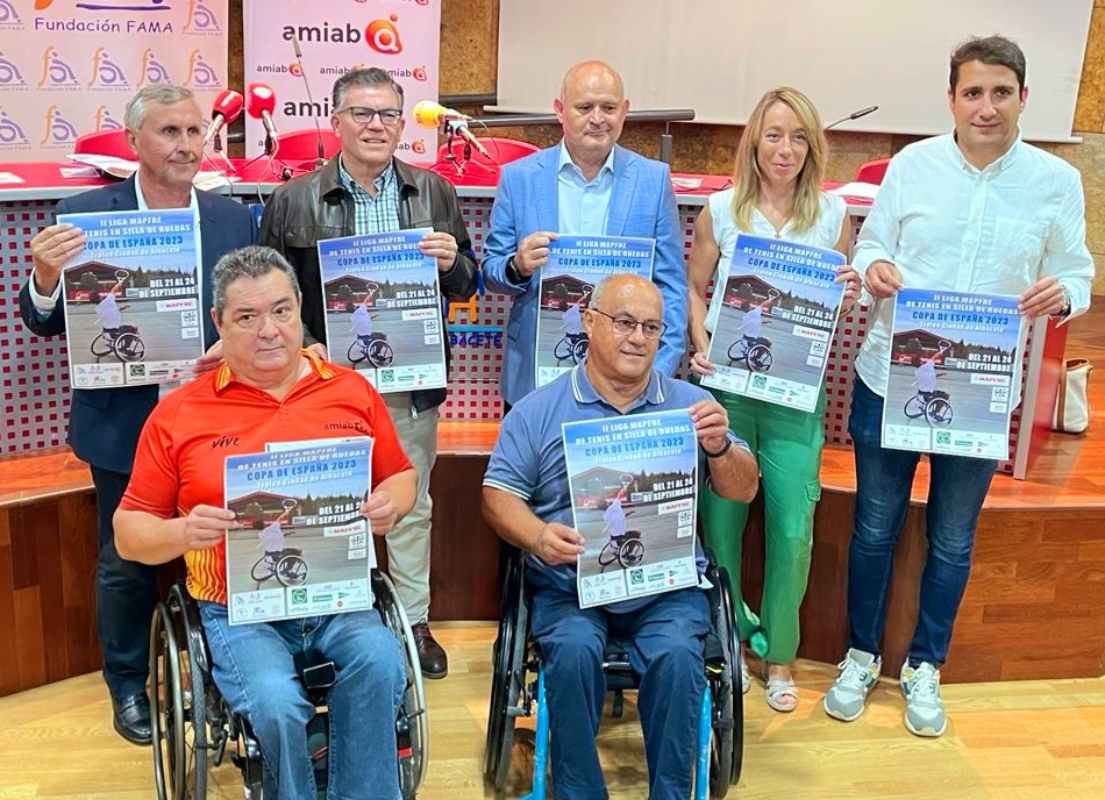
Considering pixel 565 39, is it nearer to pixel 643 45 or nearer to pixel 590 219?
pixel 643 45

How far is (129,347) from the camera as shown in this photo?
296 centimetres

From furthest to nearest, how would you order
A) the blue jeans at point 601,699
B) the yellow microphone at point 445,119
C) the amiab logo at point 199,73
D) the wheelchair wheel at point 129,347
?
1. the amiab logo at point 199,73
2. the yellow microphone at point 445,119
3. the wheelchair wheel at point 129,347
4. the blue jeans at point 601,699

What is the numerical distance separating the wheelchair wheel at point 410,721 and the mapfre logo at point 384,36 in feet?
16.7

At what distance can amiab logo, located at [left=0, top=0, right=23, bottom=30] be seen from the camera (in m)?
6.39

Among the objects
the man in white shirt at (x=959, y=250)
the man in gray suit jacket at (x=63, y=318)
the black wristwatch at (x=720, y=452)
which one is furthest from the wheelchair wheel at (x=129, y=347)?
the man in white shirt at (x=959, y=250)

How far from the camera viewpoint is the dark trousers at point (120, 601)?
3.12m

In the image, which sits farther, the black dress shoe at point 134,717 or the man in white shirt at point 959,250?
the black dress shoe at point 134,717

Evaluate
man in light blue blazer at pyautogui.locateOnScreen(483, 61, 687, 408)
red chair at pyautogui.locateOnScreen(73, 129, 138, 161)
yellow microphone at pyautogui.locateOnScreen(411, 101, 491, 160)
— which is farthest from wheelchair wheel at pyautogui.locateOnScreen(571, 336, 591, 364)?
red chair at pyautogui.locateOnScreen(73, 129, 138, 161)

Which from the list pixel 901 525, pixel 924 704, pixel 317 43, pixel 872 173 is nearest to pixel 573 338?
pixel 901 525

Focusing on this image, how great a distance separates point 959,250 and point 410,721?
1.78 meters

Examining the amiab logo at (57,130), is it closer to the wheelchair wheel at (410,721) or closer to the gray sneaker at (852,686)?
the wheelchair wheel at (410,721)

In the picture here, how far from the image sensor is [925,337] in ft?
10.1

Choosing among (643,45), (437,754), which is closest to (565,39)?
(643,45)

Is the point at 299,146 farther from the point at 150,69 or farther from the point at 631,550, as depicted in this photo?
the point at 631,550
